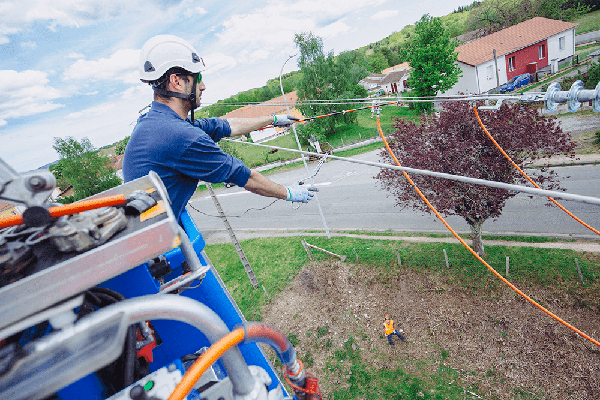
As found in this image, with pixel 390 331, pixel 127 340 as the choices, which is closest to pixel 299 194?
pixel 127 340

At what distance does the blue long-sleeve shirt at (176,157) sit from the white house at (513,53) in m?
41.5

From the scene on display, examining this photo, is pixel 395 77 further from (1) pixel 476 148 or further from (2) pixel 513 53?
(1) pixel 476 148

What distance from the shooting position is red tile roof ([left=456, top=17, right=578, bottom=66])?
37.8 metres

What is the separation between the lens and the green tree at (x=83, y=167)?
108ft

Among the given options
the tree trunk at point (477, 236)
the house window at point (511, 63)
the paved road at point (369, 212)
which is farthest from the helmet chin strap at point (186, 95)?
the house window at point (511, 63)

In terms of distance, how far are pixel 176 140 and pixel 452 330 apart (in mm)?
Result: 10028

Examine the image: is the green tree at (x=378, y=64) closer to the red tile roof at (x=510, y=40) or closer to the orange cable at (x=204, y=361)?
the red tile roof at (x=510, y=40)

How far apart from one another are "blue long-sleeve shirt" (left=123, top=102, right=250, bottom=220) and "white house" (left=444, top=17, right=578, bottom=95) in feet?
136

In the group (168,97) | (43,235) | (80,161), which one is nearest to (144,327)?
(43,235)

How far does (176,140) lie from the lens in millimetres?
2783

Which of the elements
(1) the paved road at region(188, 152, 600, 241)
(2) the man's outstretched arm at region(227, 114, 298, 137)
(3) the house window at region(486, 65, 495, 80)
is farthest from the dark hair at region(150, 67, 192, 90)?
(3) the house window at region(486, 65, 495, 80)

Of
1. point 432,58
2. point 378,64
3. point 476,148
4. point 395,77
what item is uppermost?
point 432,58

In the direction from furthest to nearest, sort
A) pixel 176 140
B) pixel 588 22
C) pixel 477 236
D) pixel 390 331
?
1. pixel 588 22
2. pixel 477 236
3. pixel 390 331
4. pixel 176 140

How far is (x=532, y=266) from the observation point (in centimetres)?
1109
